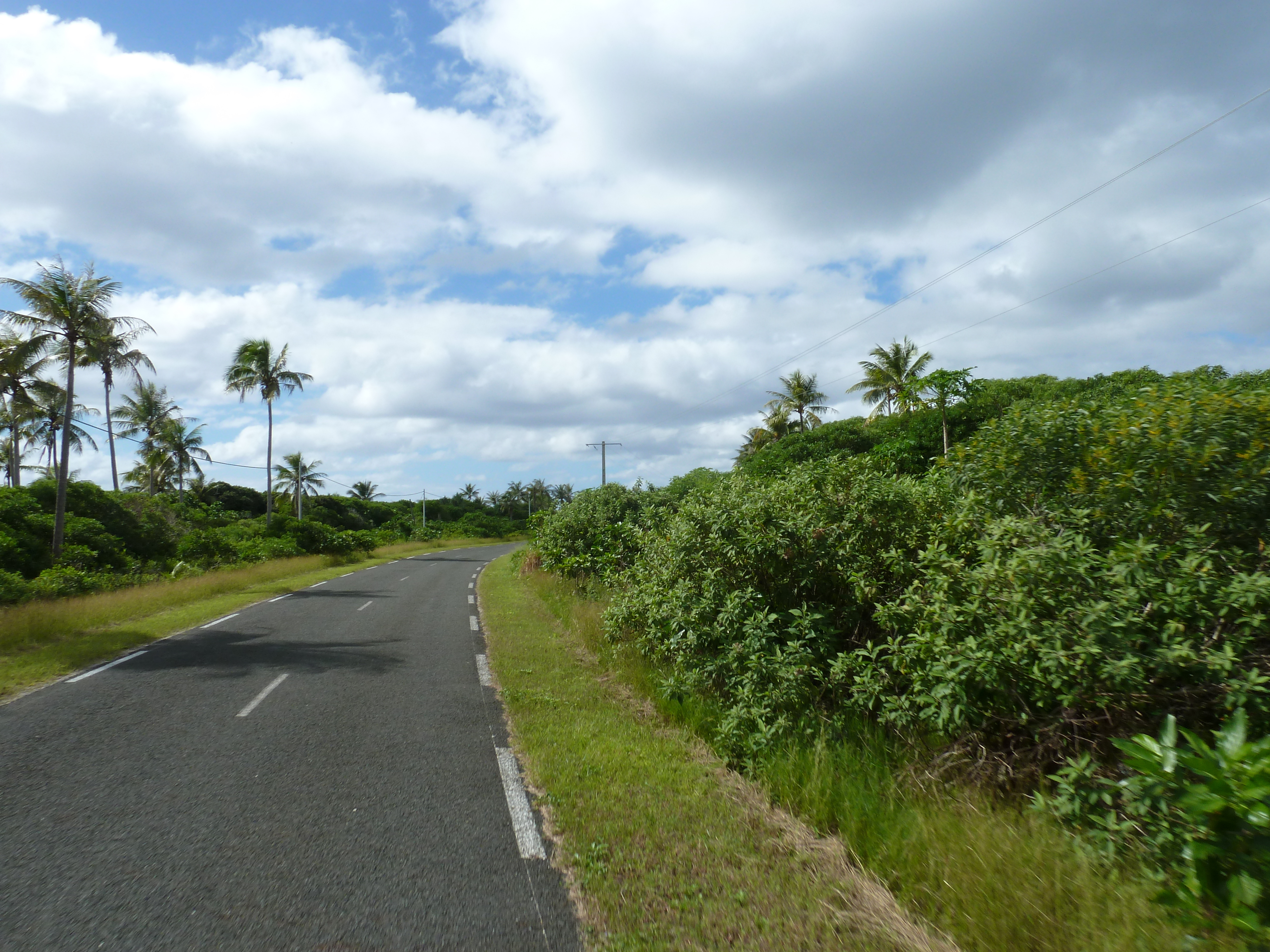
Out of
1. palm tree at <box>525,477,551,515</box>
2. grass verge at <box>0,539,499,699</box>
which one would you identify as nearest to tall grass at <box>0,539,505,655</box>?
grass verge at <box>0,539,499,699</box>

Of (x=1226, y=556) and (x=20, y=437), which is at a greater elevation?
(x=20, y=437)

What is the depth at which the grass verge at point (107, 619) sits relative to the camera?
9828mm

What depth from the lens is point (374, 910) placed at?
366cm

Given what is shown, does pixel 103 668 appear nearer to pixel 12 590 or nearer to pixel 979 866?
pixel 12 590

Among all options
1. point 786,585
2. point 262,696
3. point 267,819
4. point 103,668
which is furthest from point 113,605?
point 786,585

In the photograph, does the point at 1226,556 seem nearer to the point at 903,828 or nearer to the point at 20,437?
the point at 903,828

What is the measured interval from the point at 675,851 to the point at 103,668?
29.8 feet

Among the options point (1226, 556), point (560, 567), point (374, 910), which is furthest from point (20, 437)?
point (1226, 556)

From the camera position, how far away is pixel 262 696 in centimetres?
821

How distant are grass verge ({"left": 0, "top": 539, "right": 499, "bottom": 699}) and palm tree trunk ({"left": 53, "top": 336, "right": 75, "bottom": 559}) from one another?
4.13m

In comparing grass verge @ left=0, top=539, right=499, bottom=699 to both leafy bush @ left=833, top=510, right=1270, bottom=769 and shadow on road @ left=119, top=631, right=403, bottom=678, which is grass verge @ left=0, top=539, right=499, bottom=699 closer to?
shadow on road @ left=119, top=631, right=403, bottom=678

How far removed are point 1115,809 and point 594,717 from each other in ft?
14.8

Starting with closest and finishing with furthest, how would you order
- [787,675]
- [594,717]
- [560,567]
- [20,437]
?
[787,675], [594,717], [560,567], [20,437]

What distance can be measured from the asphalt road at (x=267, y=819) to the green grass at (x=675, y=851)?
27 centimetres
